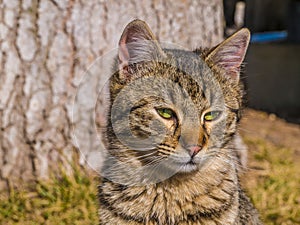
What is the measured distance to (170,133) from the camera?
2.95 meters

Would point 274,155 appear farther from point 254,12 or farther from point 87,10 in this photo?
point 254,12

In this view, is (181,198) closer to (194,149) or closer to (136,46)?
(194,149)

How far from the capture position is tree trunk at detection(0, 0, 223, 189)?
4.21 m

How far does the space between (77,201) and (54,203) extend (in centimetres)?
17

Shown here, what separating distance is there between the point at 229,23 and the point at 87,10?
502 centimetres

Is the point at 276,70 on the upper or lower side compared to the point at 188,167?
lower

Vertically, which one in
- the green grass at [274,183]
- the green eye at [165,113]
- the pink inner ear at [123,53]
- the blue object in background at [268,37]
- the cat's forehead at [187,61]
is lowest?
the green grass at [274,183]

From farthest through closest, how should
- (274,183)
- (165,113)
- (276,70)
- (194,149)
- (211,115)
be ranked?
(276,70), (274,183), (211,115), (165,113), (194,149)

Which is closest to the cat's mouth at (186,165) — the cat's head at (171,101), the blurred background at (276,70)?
the cat's head at (171,101)

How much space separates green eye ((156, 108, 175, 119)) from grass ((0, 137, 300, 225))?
4.36 ft

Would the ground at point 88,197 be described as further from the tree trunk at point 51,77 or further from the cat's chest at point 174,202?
the cat's chest at point 174,202

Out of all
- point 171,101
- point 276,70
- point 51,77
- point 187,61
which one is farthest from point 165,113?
point 276,70

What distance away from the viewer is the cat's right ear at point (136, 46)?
2.99 m

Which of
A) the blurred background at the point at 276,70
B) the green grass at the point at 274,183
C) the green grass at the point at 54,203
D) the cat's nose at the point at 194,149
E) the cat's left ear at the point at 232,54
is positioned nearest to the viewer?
the cat's nose at the point at 194,149
